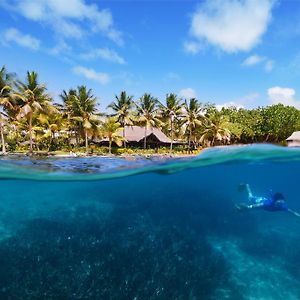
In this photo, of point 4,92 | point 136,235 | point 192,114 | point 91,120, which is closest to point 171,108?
point 192,114

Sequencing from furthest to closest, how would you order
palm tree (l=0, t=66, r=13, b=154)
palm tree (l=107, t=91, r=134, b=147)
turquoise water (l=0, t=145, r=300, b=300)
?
1. palm tree (l=107, t=91, r=134, b=147)
2. palm tree (l=0, t=66, r=13, b=154)
3. turquoise water (l=0, t=145, r=300, b=300)

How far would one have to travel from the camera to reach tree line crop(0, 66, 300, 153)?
121 feet

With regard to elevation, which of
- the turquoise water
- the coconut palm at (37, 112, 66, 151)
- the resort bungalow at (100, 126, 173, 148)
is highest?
the coconut palm at (37, 112, 66, 151)

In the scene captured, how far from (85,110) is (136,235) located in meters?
28.6

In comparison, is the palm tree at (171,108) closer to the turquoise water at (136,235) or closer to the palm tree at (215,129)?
the palm tree at (215,129)

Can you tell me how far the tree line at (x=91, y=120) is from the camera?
121 ft

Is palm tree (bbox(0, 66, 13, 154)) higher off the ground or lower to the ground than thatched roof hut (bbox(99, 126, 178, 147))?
higher

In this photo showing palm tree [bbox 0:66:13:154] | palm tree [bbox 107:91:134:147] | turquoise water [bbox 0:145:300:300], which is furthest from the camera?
palm tree [bbox 107:91:134:147]

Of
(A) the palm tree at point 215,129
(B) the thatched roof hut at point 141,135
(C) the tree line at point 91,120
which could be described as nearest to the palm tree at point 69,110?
(C) the tree line at point 91,120

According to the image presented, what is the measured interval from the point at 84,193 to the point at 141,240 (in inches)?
392

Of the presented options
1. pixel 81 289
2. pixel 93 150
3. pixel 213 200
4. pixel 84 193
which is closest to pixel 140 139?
pixel 93 150

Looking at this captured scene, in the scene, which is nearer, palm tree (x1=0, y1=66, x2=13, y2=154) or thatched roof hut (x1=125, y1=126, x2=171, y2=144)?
palm tree (x1=0, y1=66, x2=13, y2=154)

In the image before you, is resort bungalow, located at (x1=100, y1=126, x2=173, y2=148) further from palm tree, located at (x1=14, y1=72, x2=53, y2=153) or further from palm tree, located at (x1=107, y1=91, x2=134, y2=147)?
palm tree, located at (x1=14, y1=72, x2=53, y2=153)

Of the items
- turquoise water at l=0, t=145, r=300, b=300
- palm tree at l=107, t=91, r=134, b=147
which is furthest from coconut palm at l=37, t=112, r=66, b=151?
turquoise water at l=0, t=145, r=300, b=300
